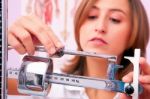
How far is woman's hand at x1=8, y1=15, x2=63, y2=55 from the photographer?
1.35 metres

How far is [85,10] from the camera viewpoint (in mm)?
1311

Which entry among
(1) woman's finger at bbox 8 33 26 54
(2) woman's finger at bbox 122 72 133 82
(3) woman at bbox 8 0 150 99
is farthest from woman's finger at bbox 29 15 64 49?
(2) woman's finger at bbox 122 72 133 82

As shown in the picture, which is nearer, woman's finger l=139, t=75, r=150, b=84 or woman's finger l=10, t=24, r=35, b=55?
woman's finger l=139, t=75, r=150, b=84

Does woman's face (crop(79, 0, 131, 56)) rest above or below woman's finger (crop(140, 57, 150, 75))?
above

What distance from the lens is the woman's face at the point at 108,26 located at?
4.19ft

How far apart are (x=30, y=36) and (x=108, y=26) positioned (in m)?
0.35

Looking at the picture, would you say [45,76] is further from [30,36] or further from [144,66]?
[144,66]

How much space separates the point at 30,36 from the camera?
136 centimetres

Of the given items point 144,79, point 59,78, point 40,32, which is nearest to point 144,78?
point 144,79

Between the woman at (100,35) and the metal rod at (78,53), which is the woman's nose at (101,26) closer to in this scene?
the woman at (100,35)

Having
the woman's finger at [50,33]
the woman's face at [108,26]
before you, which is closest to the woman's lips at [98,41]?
the woman's face at [108,26]

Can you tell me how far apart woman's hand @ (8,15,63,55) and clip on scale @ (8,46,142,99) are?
3 centimetres

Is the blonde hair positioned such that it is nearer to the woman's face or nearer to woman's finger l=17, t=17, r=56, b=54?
the woman's face

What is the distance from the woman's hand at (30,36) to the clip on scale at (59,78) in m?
0.03
